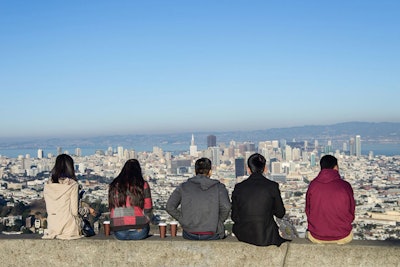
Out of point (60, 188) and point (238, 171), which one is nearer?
point (60, 188)

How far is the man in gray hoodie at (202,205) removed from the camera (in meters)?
5.45

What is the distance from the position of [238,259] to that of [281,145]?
2649 inches

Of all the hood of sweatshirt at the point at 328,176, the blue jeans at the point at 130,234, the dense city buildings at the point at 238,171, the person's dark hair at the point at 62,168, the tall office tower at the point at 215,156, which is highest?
the person's dark hair at the point at 62,168

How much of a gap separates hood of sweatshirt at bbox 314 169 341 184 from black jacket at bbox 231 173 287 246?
0.47 metres

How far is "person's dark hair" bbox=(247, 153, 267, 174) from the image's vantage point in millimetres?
5348

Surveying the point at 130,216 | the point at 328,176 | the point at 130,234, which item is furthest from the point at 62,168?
the point at 328,176

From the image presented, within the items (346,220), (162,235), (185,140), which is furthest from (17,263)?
(185,140)

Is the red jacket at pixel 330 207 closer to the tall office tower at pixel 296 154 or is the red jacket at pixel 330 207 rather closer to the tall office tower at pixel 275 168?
the tall office tower at pixel 275 168

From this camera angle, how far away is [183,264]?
5180mm

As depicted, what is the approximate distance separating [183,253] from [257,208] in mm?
754

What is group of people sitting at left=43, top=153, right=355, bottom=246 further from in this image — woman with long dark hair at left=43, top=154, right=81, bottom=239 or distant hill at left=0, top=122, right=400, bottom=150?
distant hill at left=0, top=122, right=400, bottom=150

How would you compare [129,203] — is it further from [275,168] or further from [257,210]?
[275,168]

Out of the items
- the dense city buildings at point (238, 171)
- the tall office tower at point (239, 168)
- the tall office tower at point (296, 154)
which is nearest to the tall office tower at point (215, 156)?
the dense city buildings at point (238, 171)

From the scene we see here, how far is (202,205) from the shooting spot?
5465mm
